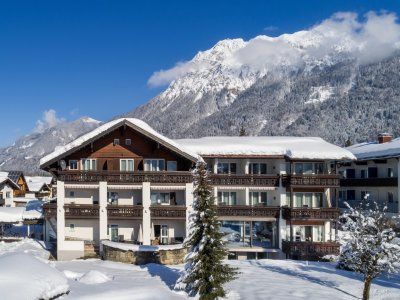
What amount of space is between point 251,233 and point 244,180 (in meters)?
4.53

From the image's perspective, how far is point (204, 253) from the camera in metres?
25.1

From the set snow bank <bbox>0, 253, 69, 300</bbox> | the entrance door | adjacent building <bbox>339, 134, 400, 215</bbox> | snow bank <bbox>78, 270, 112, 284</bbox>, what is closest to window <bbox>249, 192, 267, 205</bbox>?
adjacent building <bbox>339, 134, 400, 215</bbox>

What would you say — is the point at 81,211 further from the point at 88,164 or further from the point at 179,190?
the point at 179,190

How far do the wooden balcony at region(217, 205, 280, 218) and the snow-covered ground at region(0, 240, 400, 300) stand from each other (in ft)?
17.0

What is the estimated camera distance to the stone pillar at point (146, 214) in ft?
125

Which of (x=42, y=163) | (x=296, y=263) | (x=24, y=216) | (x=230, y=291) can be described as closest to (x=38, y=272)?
(x=230, y=291)

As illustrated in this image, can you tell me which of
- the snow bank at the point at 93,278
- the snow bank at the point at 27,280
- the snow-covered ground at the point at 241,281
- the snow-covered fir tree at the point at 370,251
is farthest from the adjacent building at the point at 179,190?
the snow bank at the point at 27,280

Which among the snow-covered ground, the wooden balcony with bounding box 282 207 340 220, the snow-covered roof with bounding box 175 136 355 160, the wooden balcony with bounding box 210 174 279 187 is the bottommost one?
the snow-covered ground

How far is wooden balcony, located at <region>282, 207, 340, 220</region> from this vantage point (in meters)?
39.2

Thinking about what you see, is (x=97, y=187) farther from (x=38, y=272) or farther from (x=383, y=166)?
(x=383, y=166)

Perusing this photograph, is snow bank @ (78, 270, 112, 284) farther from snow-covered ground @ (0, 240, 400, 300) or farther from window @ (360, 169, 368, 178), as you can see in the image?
window @ (360, 169, 368, 178)

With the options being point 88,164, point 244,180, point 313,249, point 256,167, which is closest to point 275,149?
point 256,167

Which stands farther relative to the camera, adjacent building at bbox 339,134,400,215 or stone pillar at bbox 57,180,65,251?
adjacent building at bbox 339,134,400,215

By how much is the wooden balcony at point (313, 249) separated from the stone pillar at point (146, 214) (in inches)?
457
